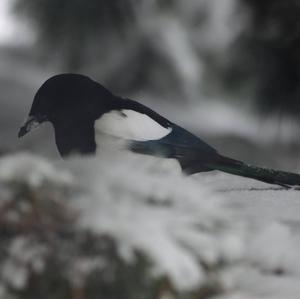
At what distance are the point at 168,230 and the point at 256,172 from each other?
1.16 ft

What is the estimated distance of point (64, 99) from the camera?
0.92 meters

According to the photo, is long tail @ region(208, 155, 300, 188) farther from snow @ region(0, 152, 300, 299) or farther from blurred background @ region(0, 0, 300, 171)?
snow @ region(0, 152, 300, 299)

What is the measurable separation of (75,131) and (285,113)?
0.33 metres

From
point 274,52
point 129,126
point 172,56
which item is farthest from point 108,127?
point 274,52

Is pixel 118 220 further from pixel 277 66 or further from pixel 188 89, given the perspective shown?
pixel 277 66

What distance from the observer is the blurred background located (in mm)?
938

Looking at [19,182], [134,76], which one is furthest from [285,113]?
[19,182]

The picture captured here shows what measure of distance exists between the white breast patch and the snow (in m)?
0.18

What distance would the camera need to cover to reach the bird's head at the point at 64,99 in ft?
3.01

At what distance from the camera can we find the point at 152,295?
0.64 meters

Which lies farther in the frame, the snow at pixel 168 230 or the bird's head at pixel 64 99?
the bird's head at pixel 64 99

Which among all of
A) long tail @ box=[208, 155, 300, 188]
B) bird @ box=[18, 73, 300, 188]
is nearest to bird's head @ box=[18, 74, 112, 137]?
bird @ box=[18, 73, 300, 188]

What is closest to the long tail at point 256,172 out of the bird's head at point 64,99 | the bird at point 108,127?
the bird at point 108,127

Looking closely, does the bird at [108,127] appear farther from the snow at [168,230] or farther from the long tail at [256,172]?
the snow at [168,230]
